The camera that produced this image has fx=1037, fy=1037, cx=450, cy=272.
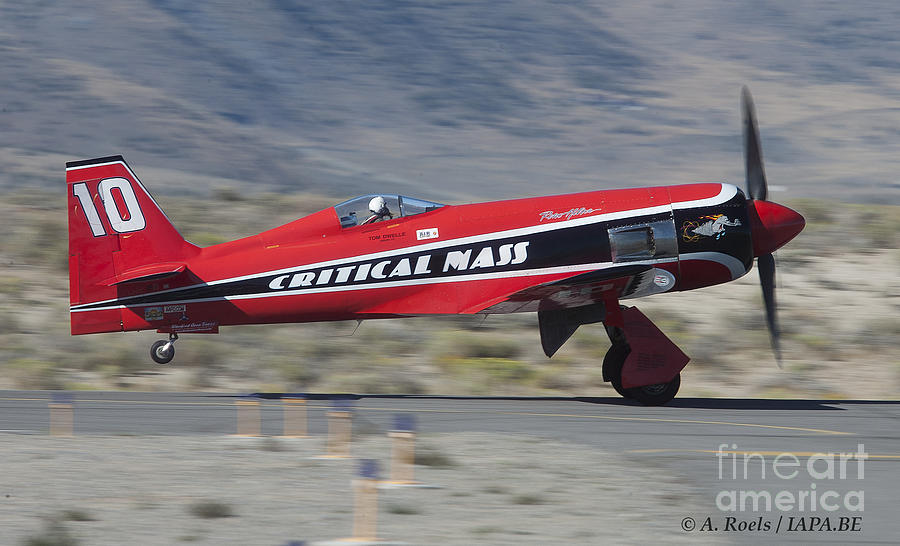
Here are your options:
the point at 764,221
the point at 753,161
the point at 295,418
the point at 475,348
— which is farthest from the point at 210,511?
the point at 475,348

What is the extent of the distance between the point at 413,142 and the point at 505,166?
8.67m

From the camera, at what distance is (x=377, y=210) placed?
48.5ft

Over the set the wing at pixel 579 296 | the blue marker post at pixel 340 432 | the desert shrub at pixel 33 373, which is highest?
the wing at pixel 579 296

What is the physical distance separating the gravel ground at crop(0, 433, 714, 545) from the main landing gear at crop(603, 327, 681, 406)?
3.58 m

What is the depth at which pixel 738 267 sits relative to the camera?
14617 millimetres

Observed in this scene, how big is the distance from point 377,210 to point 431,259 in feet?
Answer: 3.44

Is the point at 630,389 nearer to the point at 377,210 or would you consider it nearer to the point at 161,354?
the point at 377,210

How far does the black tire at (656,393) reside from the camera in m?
14.8

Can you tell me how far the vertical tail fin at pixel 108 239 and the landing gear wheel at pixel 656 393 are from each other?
22.1ft

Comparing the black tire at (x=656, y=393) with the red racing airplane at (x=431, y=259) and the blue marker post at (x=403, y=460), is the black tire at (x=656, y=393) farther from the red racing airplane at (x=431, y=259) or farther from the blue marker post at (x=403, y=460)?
the blue marker post at (x=403, y=460)

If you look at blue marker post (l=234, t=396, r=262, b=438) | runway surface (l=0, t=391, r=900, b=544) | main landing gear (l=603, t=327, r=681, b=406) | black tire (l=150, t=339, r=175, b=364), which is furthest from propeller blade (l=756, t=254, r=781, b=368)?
black tire (l=150, t=339, r=175, b=364)

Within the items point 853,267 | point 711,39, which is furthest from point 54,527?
point 711,39

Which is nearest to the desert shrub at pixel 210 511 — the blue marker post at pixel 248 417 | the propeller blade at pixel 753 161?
the blue marker post at pixel 248 417

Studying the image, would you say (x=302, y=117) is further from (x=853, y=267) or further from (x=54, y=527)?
(x=54, y=527)
